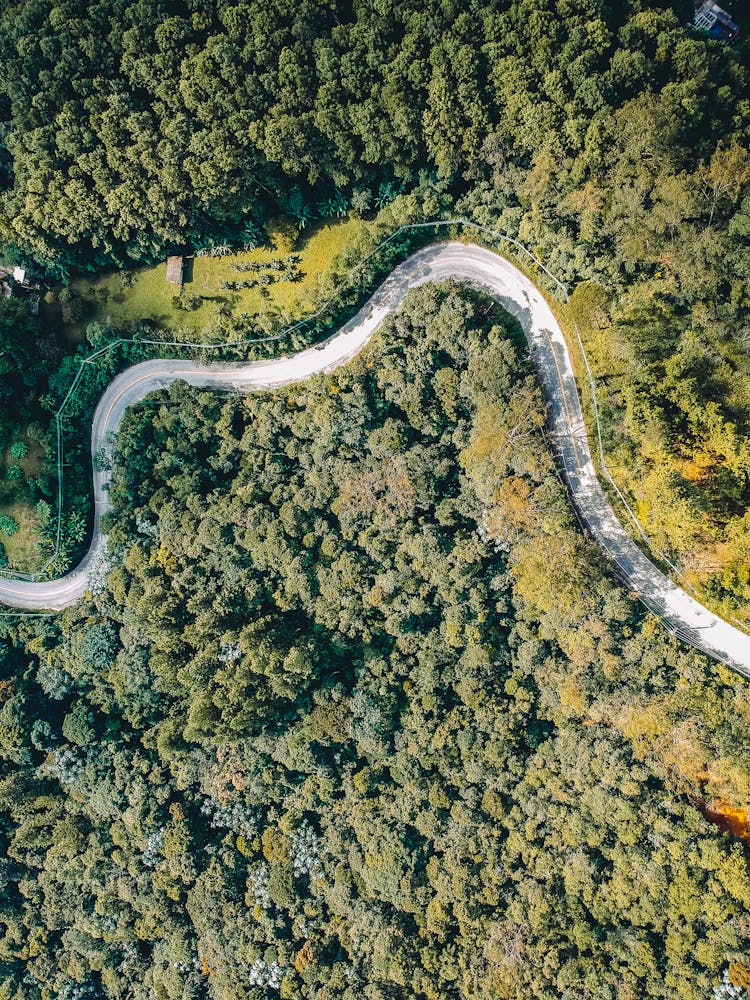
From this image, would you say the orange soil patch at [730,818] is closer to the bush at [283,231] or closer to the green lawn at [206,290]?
the green lawn at [206,290]

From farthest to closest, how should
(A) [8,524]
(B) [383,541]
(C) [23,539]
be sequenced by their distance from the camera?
1. (C) [23,539]
2. (A) [8,524]
3. (B) [383,541]

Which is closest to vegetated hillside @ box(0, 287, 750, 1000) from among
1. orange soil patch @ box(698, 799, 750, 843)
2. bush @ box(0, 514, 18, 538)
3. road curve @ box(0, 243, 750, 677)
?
orange soil patch @ box(698, 799, 750, 843)

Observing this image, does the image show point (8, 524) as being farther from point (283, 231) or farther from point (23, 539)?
point (283, 231)

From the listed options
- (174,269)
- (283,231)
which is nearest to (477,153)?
(283,231)

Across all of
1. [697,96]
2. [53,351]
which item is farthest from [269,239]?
[697,96]

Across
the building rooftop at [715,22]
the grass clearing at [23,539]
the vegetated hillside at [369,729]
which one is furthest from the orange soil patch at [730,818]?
the grass clearing at [23,539]

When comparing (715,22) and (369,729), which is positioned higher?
(715,22)

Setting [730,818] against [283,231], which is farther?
[283,231]
